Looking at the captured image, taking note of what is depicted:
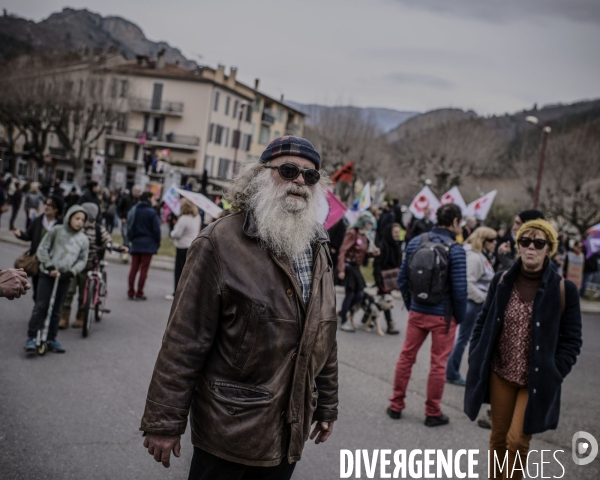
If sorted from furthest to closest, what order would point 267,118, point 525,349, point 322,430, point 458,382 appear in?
point 267,118
point 458,382
point 525,349
point 322,430

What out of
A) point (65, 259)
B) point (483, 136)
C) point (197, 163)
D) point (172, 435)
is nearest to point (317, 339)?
point (172, 435)

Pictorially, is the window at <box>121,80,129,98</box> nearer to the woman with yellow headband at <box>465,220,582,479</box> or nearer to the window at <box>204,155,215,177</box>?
the window at <box>204,155,215,177</box>

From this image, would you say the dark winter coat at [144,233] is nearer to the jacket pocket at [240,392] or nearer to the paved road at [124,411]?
the paved road at [124,411]

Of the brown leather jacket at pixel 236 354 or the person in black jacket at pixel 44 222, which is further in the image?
the person in black jacket at pixel 44 222

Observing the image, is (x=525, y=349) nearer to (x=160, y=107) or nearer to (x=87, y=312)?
(x=87, y=312)

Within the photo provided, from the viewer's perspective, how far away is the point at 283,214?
8.46 ft

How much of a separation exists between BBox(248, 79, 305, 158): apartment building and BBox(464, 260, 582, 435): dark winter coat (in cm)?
6398

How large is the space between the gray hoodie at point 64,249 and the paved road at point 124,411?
99 cm

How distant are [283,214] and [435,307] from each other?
3155 millimetres

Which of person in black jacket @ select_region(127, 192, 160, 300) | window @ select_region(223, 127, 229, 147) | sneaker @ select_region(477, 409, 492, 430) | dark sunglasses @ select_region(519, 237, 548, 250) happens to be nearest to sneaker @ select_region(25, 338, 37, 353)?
person in black jacket @ select_region(127, 192, 160, 300)

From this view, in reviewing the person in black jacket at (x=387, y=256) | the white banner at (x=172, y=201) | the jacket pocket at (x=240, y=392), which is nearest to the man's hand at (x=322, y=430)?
the jacket pocket at (x=240, y=392)

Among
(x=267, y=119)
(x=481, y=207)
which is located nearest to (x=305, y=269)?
(x=481, y=207)

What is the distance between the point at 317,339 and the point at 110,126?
4972 cm

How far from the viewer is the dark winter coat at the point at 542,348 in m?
3.73
